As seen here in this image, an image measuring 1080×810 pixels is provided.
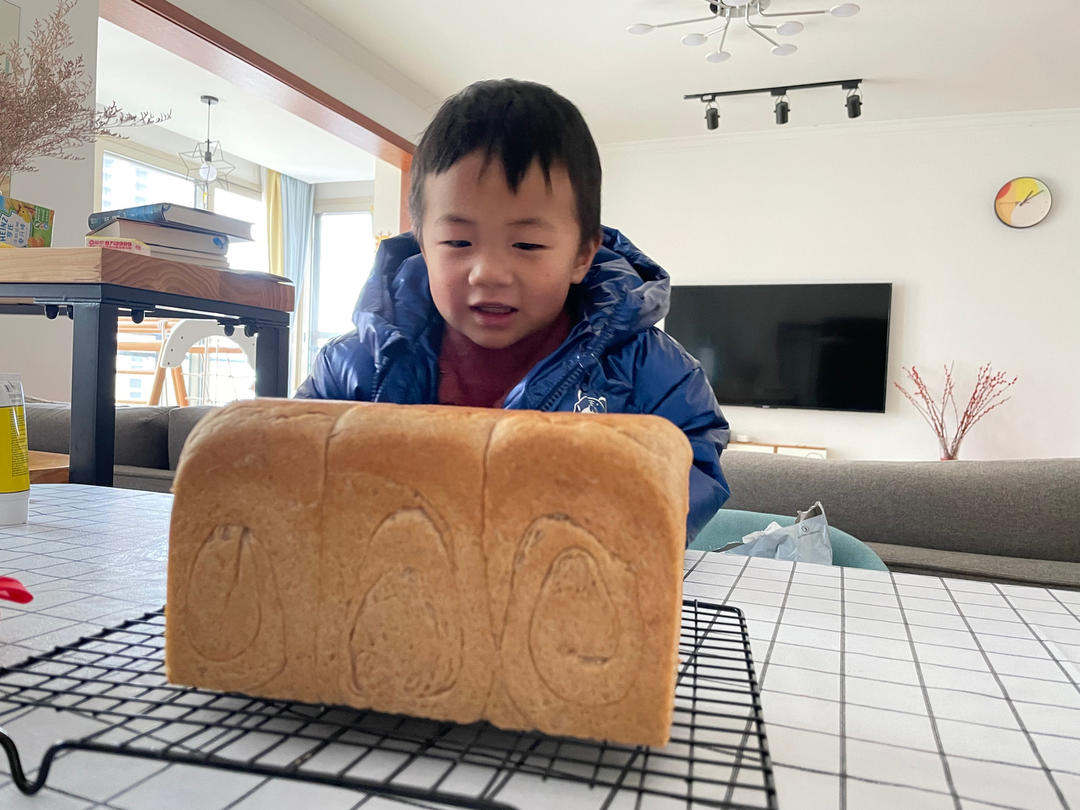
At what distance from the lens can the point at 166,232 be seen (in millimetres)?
1460

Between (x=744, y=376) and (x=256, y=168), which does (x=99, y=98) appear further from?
(x=744, y=376)

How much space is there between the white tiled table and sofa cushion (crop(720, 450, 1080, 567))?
958mm

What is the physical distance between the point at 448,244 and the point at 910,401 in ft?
17.7

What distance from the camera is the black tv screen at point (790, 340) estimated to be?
18.0 ft

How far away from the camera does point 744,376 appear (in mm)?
5836

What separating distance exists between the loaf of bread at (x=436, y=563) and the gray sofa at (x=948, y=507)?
1502 millimetres

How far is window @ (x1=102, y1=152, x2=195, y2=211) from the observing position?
6488mm

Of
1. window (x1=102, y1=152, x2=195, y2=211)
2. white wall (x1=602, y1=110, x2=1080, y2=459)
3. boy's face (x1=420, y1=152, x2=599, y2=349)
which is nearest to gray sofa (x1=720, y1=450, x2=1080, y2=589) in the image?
boy's face (x1=420, y1=152, x2=599, y2=349)

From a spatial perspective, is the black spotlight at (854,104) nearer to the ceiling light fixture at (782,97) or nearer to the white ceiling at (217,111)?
the ceiling light fixture at (782,97)

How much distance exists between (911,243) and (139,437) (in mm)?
5083

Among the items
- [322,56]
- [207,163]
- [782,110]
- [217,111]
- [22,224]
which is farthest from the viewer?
[207,163]

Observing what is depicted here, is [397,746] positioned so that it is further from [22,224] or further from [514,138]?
[22,224]

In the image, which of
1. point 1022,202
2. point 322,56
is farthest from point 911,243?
point 322,56

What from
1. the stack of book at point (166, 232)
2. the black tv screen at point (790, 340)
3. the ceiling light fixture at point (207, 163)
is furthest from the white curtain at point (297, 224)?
the stack of book at point (166, 232)
